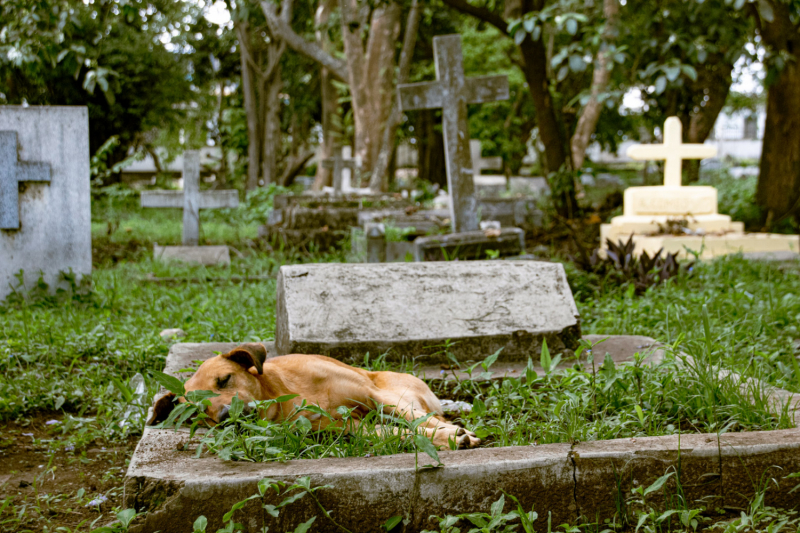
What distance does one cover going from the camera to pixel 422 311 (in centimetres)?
360

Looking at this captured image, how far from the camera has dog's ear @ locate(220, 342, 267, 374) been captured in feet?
8.27

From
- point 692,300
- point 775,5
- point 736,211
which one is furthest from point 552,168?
point 692,300

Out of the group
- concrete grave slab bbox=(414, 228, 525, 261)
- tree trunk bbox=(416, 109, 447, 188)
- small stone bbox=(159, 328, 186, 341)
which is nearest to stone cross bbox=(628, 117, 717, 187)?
concrete grave slab bbox=(414, 228, 525, 261)

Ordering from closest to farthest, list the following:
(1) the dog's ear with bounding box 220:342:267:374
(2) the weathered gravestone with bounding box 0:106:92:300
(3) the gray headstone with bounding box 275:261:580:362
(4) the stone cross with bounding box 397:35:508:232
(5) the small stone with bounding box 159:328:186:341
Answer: (1) the dog's ear with bounding box 220:342:267:374
(3) the gray headstone with bounding box 275:261:580:362
(5) the small stone with bounding box 159:328:186:341
(2) the weathered gravestone with bounding box 0:106:92:300
(4) the stone cross with bounding box 397:35:508:232

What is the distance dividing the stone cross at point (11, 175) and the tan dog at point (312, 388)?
3549 millimetres

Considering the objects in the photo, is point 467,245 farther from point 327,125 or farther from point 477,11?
point 327,125

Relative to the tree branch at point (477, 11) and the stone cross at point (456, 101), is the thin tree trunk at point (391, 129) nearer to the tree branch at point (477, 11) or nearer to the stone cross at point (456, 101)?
the tree branch at point (477, 11)

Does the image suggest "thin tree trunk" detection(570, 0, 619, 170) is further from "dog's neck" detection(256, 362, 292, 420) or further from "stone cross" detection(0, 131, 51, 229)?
"dog's neck" detection(256, 362, 292, 420)

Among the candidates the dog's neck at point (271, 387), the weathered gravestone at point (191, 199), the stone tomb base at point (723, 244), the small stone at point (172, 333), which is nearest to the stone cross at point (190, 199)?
the weathered gravestone at point (191, 199)

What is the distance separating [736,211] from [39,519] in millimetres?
9691

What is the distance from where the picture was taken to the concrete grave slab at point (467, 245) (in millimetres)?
6395

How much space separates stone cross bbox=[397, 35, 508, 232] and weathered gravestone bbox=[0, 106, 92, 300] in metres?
2.95

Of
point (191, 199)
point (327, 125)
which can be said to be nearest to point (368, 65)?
point (191, 199)

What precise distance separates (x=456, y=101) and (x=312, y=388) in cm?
475
